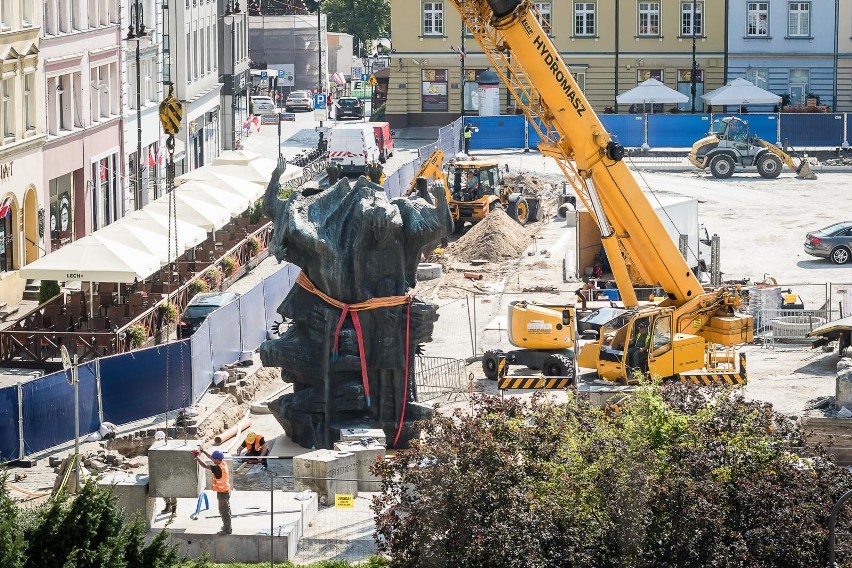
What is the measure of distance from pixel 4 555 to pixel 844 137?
2366 inches

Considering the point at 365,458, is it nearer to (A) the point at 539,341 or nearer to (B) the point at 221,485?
(B) the point at 221,485

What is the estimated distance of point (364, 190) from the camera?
1150 inches

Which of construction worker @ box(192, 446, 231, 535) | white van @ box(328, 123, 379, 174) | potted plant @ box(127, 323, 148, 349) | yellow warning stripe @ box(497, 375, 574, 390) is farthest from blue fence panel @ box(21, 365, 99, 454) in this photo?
white van @ box(328, 123, 379, 174)

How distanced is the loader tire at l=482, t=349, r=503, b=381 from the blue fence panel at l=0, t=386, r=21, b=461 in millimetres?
10483

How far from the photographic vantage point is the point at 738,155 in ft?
223

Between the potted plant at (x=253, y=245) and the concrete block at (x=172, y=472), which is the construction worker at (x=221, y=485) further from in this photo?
the potted plant at (x=253, y=245)

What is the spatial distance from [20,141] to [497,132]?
3401 centimetres

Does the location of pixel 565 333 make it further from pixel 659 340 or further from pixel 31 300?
pixel 31 300

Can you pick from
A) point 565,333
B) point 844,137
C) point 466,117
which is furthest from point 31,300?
point 844,137

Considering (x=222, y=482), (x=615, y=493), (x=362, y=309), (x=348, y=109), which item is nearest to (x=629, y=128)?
(x=348, y=109)

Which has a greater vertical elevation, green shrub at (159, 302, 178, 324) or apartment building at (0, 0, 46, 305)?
apartment building at (0, 0, 46, 305)

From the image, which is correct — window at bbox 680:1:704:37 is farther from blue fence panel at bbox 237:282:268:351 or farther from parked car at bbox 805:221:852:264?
blue fence panel at bbox 237:282:268:351

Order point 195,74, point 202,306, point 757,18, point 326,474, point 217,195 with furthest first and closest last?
point 757,18
point 195,74
point 217,195
point 202,306
point 326,474

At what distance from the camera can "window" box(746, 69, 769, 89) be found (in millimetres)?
83312
